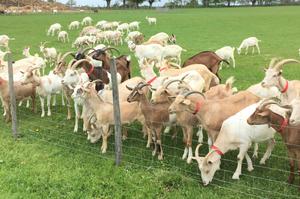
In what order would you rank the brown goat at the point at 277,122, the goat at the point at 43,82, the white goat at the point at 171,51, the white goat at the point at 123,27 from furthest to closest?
the white goat at the point at 123,27 < the white goat at the point at 171,51 < the goat at the point at 43,82 < the brown goat at the point at 277,122

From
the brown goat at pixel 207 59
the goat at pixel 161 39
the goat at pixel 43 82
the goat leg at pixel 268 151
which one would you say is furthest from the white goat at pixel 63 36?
the goat leg at pixel 268 151

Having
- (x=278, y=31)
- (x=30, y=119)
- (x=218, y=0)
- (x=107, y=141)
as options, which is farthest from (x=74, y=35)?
(x=218, y=0)

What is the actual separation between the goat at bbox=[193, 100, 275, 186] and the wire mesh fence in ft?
0.79

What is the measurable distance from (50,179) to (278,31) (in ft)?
91.0

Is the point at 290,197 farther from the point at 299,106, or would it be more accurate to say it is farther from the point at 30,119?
the point at 30,119

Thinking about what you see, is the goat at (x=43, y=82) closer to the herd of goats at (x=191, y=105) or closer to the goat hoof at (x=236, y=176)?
the herd of goats at (x=191, y=105)

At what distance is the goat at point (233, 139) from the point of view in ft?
22.6

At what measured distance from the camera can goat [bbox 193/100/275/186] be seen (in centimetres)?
690

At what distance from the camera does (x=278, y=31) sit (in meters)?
31.9

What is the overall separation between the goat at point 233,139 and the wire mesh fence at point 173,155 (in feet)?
0.79

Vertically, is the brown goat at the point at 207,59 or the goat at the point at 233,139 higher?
the brown goat at the point at 207,59

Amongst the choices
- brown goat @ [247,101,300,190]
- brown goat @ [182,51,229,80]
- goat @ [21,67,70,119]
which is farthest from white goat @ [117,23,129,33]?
brown goat @ [247,101,300,190]

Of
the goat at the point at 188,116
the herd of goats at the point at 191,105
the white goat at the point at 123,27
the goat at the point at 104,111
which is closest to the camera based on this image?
the herd of goats at the point at 191,105

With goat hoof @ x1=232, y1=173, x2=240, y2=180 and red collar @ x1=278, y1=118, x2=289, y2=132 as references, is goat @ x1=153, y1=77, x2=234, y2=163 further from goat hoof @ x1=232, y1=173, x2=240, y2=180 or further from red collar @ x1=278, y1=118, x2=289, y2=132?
red collar @ x1=278, y1=118, x2=289, y2=132
